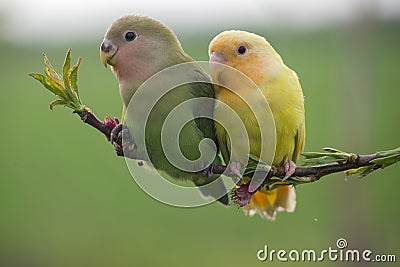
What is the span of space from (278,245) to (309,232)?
19.5 inches

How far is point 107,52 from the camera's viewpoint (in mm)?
906

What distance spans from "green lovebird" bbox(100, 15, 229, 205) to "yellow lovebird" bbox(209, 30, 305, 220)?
1.3 inches

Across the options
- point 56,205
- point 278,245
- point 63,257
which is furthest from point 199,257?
point 56,205

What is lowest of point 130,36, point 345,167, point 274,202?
point 345,167

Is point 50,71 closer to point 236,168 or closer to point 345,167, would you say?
point 236,168

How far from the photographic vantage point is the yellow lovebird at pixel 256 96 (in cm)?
92

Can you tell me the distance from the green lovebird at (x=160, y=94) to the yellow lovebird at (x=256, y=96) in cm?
3

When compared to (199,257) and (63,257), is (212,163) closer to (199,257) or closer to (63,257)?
(199,257)

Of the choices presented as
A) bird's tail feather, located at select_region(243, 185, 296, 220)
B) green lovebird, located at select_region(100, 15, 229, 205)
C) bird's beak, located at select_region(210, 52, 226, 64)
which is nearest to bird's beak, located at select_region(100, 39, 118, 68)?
green lovebird, located at select_region(100, 15, 229, 205)

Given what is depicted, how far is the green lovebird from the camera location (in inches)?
35.8

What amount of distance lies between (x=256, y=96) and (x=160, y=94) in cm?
17

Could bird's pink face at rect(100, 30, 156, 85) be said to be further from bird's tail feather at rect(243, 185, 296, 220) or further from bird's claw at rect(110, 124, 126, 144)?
bird's tail feather at rect(243, 185, 296, 220)

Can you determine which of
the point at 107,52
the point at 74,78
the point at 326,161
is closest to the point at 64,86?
the point at 74,78

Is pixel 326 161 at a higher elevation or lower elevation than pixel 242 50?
lower
